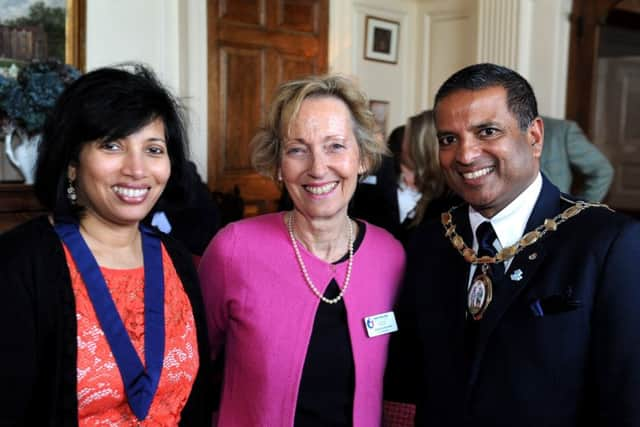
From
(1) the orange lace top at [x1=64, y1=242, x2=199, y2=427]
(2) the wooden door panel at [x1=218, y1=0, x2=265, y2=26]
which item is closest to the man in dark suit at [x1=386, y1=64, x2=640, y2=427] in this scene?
(1) the orange lace top at [x1=64, y1=242, x2=199, y2=427]

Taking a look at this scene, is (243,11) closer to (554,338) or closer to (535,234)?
(535,234)

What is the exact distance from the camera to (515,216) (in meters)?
1.52

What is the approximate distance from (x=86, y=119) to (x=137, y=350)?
530 mm

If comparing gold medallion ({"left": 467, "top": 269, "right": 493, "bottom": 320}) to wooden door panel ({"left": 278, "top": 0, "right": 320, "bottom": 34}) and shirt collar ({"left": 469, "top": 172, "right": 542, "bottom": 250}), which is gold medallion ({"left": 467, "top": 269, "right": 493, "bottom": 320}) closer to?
shirt collar ({"left": 469, "top": 172, "right": 542, "bottom": 250})

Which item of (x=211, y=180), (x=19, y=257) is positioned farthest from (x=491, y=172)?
(x=211, y=180)

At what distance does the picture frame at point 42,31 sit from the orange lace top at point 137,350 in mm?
3296

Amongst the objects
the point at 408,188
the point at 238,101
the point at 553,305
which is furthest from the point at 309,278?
the point at 238,101

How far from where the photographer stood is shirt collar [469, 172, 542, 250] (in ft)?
4.98

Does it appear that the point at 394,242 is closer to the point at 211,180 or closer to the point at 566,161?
the point at 566,161

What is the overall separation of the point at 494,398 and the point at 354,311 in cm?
50

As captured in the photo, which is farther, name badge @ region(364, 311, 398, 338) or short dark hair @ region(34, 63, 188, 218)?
name badge @ region(364, 311, 398, 338)

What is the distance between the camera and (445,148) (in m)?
1.56

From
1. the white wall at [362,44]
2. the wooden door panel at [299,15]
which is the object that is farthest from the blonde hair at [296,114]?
the wooden door panel at [299,15]

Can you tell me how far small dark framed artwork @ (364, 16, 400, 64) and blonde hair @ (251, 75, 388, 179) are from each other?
4907 millimetres
